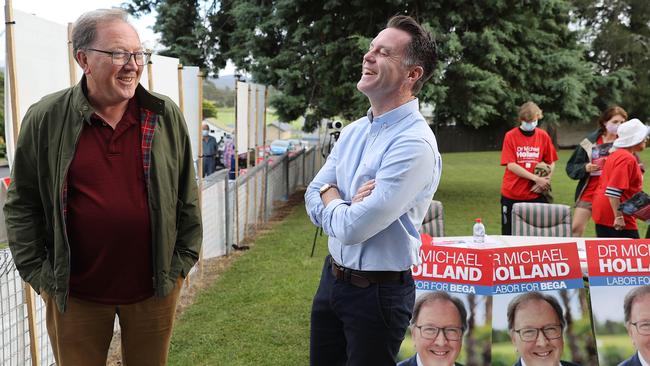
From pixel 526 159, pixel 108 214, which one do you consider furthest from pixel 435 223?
pixel 108 214

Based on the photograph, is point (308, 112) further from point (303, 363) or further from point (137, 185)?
point (137, 185)

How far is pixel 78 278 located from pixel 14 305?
4.49 ft

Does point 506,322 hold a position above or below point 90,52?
below

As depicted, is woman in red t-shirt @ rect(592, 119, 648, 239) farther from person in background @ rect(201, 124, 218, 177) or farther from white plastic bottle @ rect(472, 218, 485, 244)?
person in background @ rect(201, 124, 218, 177)

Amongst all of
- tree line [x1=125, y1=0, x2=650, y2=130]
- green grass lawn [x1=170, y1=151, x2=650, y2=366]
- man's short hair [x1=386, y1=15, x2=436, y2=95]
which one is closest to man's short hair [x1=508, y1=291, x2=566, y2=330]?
green grass lawn [x1=170, y1=151, x2=650, y2=366]

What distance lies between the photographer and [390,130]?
86.0 inches

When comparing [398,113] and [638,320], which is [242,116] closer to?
[638,320]

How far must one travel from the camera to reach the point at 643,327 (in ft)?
12.7

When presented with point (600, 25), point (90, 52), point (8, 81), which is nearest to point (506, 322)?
point (90, 52)

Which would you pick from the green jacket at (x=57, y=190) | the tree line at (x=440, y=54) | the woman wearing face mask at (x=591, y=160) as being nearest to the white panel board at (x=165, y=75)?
the green jacket at (x=57, y=190)

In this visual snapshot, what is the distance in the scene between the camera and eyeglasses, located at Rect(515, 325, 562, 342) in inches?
148

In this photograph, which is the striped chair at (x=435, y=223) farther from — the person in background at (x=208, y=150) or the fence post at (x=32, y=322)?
the person in background at (x=208, y=150)

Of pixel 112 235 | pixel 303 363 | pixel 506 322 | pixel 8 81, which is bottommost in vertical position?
pixel 303 363

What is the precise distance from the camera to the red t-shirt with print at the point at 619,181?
500 cm
